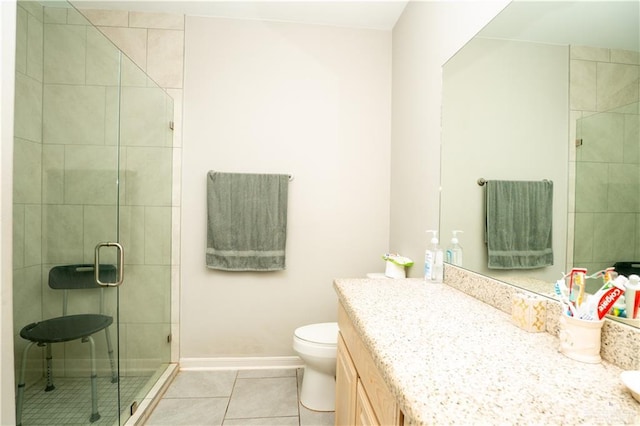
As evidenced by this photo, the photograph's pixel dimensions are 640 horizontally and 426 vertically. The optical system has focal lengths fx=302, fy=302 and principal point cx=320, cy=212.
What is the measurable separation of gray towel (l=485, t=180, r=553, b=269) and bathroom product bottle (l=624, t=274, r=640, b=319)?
21 cm

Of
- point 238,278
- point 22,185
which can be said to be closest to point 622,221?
point 22,185

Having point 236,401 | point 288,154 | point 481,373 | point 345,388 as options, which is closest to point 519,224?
point 481,373

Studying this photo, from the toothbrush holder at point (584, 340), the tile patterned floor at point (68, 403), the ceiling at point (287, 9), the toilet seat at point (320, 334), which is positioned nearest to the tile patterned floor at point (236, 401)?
the tile patterned floor at point (68, 403)

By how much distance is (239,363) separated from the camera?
2.16 meters

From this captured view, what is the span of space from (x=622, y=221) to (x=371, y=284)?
899 mm

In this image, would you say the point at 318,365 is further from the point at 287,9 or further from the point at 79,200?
the point at 287,9

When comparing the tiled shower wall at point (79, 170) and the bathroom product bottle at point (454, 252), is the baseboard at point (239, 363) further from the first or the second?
the bathroom product bottle at point (454, 252)

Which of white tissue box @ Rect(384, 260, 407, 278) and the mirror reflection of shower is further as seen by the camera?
white tissue box @ Rect(384, 260, 407, 278)

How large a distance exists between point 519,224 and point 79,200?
1805 mm

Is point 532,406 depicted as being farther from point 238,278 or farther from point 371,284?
point 238,278

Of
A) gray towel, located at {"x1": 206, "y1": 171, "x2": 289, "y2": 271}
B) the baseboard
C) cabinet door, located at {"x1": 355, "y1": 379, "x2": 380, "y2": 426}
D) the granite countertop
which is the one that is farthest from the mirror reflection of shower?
the baseboard

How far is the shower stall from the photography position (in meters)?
1.15

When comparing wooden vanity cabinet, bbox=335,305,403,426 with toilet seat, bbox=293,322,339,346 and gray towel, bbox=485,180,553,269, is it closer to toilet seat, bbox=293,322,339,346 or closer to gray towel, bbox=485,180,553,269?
toilet seat, bbox=293,322,339,346

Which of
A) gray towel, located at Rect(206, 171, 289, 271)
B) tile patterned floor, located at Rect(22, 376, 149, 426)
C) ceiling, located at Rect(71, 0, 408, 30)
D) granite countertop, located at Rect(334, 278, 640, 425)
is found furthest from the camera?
gray towel, located at Rect(206, 171, 289, 271)
